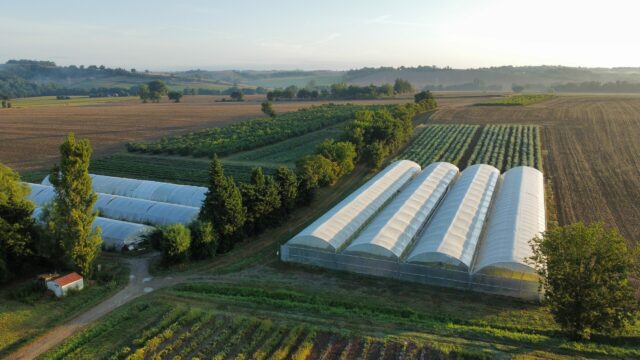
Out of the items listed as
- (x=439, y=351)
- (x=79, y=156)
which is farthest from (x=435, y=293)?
(x=79, y=156)

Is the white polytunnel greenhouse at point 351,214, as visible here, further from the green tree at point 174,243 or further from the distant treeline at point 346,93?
the distant treeline at point 346,93

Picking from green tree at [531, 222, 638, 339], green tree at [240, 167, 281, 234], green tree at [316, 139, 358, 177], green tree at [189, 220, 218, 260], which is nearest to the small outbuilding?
green tree at [189, 220, 218, 260]

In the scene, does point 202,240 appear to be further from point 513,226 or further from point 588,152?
point 588,152

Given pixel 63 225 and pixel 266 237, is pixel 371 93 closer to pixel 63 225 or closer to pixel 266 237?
pixel 266 237

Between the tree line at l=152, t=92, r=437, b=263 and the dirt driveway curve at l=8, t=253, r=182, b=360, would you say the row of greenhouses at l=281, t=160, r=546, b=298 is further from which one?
the dirt driveway curve at l=8, t=253, r=182, b=360

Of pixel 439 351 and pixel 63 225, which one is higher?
pixel 63 225

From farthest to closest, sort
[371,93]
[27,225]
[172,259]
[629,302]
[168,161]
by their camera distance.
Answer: [371,93]
[168,161]
[172,259]
[27,225]
[629,302]
